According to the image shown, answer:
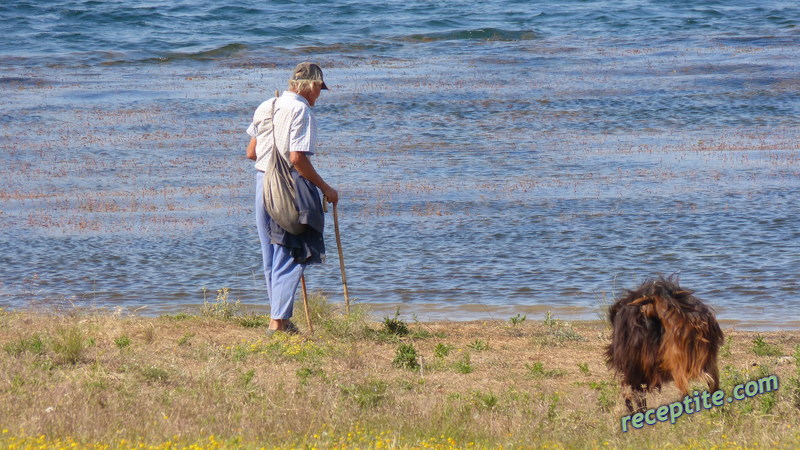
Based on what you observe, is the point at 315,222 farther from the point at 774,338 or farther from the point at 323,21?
the point at 323,21

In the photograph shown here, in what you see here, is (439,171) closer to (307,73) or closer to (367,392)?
(307,73)

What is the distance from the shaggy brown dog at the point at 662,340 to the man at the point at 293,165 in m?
2.40

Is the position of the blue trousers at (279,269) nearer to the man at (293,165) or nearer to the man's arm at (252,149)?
the man at (293,165)

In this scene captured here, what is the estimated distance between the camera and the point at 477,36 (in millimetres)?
34469

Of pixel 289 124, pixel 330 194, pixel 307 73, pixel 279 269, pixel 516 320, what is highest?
pixel 307 73

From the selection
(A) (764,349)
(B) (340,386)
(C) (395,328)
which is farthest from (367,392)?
(A) (764,349)

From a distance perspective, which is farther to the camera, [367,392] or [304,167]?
[304,167]

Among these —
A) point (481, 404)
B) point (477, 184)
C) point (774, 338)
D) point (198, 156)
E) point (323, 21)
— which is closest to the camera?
point (481, 404)

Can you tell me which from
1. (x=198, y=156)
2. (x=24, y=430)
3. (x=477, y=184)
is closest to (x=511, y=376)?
(x=24, y=430)

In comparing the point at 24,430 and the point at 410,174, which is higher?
the point at 24,430

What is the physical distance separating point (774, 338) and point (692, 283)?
5.91ft

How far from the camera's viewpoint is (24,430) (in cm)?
462

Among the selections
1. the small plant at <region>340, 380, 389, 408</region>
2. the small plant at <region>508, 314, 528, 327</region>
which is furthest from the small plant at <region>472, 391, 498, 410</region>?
the small plant at <region>508, 314, 528, 327</region>

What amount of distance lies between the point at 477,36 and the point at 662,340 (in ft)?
99.1
